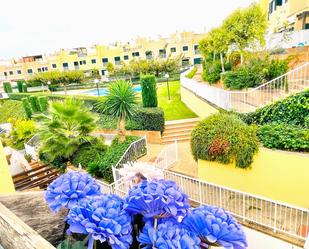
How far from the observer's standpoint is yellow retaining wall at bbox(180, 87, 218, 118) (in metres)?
12.7

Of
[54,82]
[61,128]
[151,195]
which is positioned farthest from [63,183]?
[54,82]

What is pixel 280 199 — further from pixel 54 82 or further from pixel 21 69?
pixel 21 69

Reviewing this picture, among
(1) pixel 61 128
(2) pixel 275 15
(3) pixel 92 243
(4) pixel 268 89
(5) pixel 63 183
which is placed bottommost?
(1) pixel 61 128

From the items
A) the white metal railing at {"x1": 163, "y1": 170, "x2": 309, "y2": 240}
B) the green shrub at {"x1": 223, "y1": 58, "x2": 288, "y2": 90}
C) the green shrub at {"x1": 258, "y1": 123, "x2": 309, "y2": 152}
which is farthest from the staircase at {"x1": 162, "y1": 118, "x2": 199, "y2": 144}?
the green shrub at {"x1": 258, "y1": 123, "x2": 309, "y2": 152}

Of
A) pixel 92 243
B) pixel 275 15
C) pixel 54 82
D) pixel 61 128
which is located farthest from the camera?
pixel 54 82

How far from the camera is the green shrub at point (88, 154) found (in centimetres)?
1046

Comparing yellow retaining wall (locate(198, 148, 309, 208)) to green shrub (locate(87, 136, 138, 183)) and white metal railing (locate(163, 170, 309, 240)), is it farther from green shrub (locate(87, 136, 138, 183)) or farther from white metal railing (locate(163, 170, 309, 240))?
green shrub (locate(87, 136, 138, 183))

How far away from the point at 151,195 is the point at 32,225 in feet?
3.21

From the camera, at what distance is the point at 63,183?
1.40m

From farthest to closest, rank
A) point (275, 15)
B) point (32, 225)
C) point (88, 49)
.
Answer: point (88, 49)
point (275, 15)
point (32, 225)

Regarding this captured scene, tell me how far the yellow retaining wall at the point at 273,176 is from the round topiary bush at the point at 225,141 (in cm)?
27

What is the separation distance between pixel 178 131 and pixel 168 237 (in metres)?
12.4

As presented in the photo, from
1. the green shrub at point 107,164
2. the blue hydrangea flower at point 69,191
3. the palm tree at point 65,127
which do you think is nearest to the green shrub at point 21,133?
the palm tree at point 65,127

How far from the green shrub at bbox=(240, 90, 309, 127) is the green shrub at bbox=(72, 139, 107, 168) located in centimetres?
664
